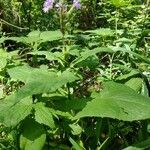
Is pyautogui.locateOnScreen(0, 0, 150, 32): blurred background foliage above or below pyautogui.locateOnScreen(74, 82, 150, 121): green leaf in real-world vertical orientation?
below

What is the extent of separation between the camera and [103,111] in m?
1.70

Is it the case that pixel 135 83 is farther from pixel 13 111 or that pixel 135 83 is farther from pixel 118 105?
pixel 13 111

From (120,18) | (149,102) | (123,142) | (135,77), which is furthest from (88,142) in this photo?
(120,18)

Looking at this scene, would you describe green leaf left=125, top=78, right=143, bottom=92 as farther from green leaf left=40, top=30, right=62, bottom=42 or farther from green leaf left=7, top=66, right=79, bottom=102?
green leaf left=40, top=30, right=62, bottom=42

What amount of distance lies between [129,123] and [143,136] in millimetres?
391

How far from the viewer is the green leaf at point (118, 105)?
1.69m

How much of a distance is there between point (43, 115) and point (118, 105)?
316 mm

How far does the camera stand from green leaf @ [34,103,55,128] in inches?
69.2

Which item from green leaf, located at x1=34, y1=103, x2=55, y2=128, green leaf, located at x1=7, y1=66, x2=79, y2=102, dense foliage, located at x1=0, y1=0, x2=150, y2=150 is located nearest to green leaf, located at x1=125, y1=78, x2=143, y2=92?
dense foliage, located at x1=0, y1=0, x2=150, y2=150

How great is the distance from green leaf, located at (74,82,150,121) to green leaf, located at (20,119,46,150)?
0.22 metres

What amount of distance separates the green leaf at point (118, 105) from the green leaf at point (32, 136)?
0.72 ft

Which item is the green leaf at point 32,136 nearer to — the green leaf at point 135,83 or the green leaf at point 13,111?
the green leaf at point 13,111

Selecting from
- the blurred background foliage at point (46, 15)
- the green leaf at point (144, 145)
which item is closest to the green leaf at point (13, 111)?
the green leaf at point (144, 145)

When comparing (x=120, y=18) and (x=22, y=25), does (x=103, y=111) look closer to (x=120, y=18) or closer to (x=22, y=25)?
(x=120, y=18)
